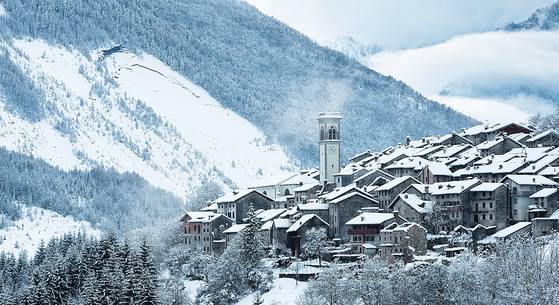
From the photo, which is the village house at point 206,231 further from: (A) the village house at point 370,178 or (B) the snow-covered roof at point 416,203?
(B) the snow-covered roof at point 416,203

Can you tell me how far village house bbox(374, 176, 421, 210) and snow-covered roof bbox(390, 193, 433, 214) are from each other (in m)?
4.41

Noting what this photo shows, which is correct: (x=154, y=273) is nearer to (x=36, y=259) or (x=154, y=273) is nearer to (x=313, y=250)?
Answer: (x=313, y=250)

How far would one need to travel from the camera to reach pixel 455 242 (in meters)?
132

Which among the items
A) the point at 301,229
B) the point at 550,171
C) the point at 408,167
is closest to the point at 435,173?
the point at 408,167

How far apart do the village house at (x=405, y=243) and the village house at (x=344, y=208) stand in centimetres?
1199

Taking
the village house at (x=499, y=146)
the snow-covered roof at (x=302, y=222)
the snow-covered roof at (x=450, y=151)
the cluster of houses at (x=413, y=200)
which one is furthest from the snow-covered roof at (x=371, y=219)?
the snow-covered roof at (x=450, y=151)

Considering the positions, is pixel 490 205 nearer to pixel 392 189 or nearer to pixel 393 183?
pixel 392 189

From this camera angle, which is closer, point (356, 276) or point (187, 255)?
point (356, 276)

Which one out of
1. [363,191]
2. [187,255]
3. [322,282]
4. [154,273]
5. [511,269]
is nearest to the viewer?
[511,269]

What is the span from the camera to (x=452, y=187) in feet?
455

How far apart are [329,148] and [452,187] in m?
31.0

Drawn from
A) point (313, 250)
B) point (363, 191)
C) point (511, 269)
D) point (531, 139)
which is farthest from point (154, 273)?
point (531, 139)

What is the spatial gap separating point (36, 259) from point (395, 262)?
63594 mm

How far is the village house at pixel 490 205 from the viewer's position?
134750 mm
